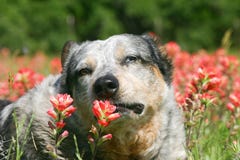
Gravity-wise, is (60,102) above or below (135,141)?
below

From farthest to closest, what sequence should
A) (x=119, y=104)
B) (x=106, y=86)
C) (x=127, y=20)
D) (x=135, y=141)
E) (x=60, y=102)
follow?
(x=127, y=20), (x=135, y=141), (x=119, y=104), (x=106, y=86), (x=60, y=102)

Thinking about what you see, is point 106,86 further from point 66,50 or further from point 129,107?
point 66,50

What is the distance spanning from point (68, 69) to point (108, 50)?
1.52 feet

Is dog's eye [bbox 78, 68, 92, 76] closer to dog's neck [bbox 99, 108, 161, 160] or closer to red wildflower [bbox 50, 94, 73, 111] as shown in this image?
dog's neck [bbox 99, 108, 161, 160]

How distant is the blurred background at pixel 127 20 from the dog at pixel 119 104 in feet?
80.6

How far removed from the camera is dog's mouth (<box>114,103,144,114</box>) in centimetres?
432

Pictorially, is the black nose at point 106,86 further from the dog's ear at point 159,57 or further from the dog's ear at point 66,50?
the dog's ear at point 66,50

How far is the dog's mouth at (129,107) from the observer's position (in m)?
4.32

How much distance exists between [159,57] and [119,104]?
3.71 ft

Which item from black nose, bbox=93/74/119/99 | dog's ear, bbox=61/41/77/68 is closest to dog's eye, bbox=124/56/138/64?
black nose, bbox=93/74/119/99

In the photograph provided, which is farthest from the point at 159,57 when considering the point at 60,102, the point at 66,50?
the point at 60,102

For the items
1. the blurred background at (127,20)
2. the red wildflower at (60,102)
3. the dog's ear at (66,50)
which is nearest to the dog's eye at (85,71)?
the dog's ear at (66,50)

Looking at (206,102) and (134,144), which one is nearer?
(206,102)

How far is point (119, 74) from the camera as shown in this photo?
4.44 metres
